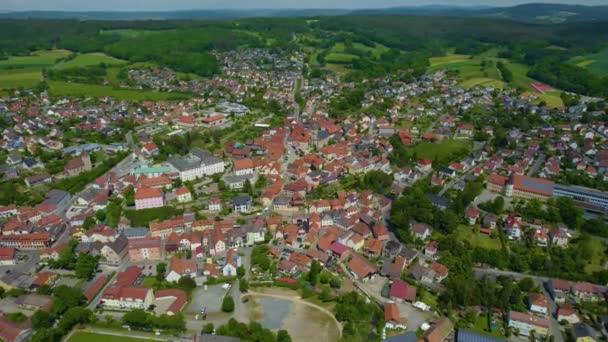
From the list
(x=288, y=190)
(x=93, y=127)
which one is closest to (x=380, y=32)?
(x=93, y=127)

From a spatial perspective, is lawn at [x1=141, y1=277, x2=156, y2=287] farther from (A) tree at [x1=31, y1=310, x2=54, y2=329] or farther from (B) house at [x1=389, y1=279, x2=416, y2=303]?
(B) house at [x1=389, y1=279, x2=416, y2=303]

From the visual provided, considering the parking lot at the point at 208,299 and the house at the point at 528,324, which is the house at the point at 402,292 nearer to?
the house at the point at 528,324

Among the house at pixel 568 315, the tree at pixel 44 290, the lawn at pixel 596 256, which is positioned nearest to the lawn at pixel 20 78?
the tree at pixel 44 290

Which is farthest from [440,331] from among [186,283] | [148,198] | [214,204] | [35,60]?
[35,60]

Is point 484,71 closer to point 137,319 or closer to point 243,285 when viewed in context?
point 243,285

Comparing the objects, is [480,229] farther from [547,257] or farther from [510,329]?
[510,329]

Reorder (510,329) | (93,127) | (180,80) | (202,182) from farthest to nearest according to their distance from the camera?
(180,80)
(93,127)
(202,182)
(510,329)

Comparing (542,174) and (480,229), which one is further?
(542,174)
